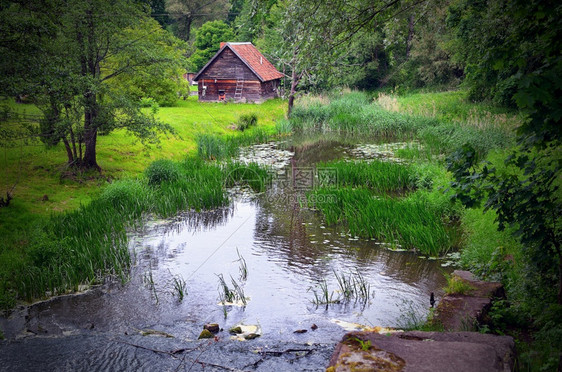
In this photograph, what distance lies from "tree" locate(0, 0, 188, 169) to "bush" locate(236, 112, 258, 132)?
10647 mm

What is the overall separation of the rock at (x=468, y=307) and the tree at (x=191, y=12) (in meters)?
56.5

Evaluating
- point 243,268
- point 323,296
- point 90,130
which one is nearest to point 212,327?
point 323,296

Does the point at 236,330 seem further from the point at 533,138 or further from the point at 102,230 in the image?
the point at 102,230

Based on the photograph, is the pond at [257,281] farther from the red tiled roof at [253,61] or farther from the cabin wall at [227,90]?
the red tiled roof at [253,61]

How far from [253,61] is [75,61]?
26.1 meters

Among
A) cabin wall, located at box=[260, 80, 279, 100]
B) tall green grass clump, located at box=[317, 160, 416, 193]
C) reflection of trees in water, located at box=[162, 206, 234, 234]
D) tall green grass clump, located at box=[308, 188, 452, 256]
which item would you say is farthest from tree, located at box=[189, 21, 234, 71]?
tall green grass clump, located at box=[308, 188, 452, 256]

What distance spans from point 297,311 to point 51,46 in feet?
31.6

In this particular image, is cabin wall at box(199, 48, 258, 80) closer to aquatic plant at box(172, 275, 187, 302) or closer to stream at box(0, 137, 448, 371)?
stream at box(0, 137, 448, 371)

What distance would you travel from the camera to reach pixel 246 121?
25781 mm

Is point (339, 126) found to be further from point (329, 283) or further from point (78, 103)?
point (329, 283)

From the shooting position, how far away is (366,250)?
9727mm

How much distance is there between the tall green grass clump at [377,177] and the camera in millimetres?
13617

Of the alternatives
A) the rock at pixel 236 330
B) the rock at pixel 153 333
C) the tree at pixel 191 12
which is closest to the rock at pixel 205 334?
the rock at pixel 236 330

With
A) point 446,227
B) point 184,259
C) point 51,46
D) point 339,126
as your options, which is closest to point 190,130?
point 339,126
